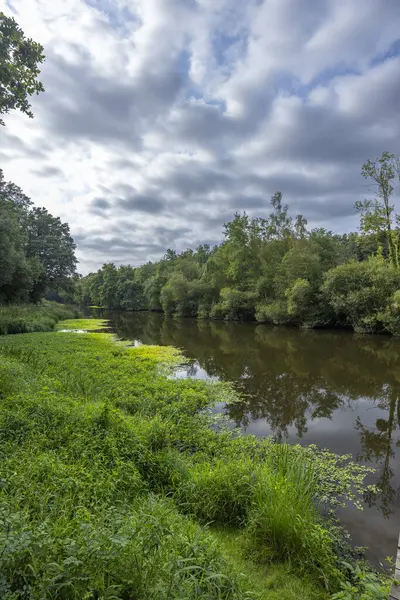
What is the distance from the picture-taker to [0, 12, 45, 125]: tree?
7.04 m

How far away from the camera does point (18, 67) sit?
743cm

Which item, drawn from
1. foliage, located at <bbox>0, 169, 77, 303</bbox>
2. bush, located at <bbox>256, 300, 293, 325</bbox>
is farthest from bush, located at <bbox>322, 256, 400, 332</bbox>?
foliage, located at <bbox>0, 169, 77, 303</bbox>

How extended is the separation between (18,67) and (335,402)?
12780 millimetres

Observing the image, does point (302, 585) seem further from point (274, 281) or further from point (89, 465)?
point (274, 281)

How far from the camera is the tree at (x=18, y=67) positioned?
704cm

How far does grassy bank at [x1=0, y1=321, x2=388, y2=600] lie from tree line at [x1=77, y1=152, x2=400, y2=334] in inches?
910

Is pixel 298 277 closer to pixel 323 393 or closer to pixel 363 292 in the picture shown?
pixel 363 292

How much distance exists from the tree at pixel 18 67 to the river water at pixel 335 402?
965 centimetres

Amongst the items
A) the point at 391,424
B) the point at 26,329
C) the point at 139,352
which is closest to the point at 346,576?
the point at 391,424

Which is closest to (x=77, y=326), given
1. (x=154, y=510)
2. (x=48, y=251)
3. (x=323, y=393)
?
(x=48, y=251)

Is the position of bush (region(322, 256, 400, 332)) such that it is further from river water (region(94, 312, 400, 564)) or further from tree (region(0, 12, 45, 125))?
tree (region(0, 12, 45, 125))

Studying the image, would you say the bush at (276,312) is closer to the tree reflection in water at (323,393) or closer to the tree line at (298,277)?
the tree line at (298,277)

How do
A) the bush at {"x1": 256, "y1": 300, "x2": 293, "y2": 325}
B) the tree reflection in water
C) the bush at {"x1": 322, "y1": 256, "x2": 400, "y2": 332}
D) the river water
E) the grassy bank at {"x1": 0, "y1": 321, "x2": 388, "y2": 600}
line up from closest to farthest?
1. the grassy bank at {"x1": 0, "y1": 321, "x2": 388, "y2": 600}
2. the river water
3. the tree reflection in water
4. the bush at {"x1": 322, "y1": 256, "x2": 400, "y2": 332}
5. the bush at {"x1": 256, "y1": 300, "x2": 293, "y2": 325}

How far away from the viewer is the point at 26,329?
21719 millimetres
